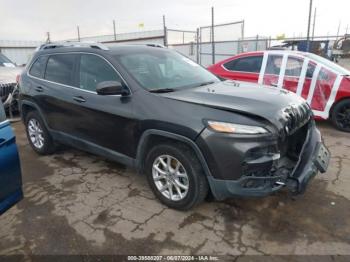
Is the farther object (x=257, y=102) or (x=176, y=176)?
(x=176, y=176)

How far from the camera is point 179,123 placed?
2881 mm

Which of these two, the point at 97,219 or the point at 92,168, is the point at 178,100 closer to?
the point at 97,219

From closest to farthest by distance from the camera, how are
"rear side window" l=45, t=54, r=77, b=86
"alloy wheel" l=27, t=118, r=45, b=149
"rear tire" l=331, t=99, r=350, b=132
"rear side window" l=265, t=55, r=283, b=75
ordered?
1. "rear side window" l=45, t=54, r=77, b=86
2. "alloy wheel" l=27, t=118, r=45, b=149
3. "rear tire" l=331, t=99, r=350, b=132
4. "rear side window" l=265, t=55, r=283, b=75

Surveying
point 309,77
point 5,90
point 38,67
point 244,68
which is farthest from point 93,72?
point 5,90

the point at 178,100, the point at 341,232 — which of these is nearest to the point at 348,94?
the point at 341,232

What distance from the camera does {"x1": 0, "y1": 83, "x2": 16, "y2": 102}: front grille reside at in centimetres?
751

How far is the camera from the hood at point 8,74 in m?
7.75

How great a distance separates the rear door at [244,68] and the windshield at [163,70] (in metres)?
2.87

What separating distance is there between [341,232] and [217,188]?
4.10ft

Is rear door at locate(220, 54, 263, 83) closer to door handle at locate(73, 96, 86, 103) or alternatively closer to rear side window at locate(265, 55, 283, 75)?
rear side window at locate(265, 55, 283, 75)

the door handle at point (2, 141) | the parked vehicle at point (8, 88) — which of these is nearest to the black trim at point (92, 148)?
the door handle at point (2, 141)

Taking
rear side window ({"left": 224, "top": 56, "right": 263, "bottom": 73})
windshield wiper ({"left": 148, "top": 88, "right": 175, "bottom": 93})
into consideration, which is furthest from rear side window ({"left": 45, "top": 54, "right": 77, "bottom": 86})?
rear side window ({"left": 224, "top": 56, "right": 263, "bottom": 73})

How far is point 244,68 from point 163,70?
3.69 m

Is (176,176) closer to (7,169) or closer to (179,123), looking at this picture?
(179,123)
